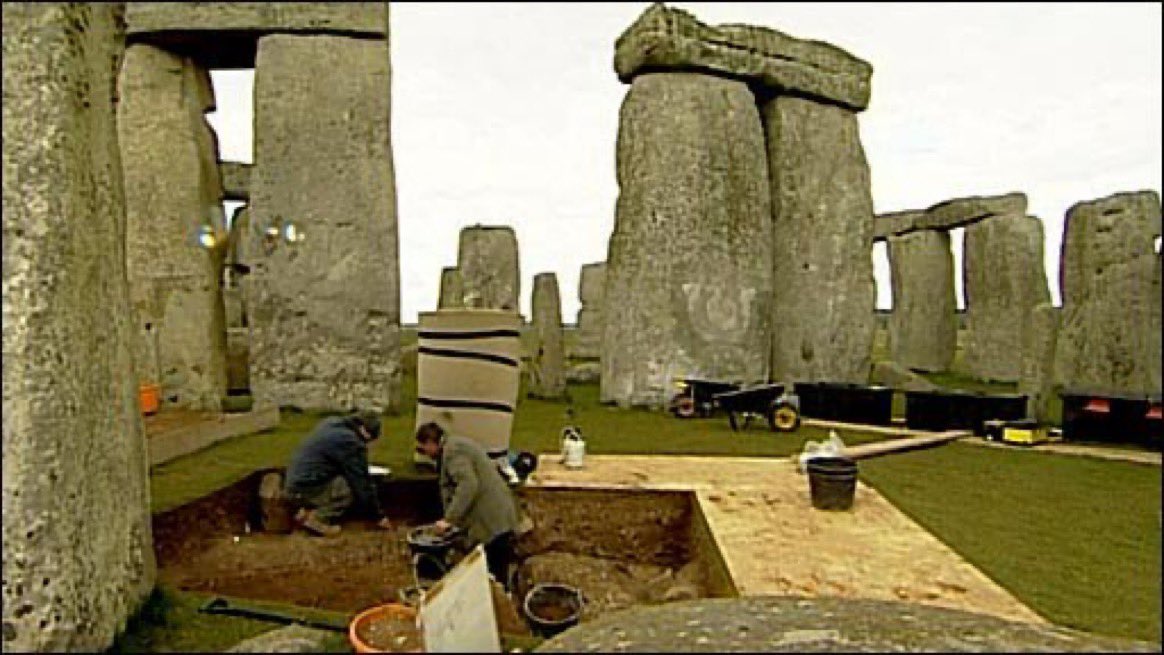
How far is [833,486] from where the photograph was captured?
4.43 m

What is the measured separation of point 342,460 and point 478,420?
0.87 metres

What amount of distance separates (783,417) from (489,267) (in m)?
5.48

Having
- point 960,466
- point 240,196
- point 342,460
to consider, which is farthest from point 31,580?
point 240,196

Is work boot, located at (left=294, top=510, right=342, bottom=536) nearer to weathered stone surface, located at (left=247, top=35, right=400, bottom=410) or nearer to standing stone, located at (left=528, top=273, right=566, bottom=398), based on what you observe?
weathered stone surface, located at (left=247, top=35, right=400, bottom=410)

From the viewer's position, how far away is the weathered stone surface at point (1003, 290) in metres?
11.1

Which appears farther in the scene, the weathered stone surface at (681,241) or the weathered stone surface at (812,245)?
the weathered stone surface at (812,245)

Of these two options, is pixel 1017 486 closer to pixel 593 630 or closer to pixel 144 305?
pixel 593 630

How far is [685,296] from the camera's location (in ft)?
27.6

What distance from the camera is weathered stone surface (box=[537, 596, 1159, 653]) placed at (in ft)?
6.66

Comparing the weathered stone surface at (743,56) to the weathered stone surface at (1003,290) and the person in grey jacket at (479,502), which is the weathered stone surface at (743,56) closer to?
the weathered stone surface at (1003,290)

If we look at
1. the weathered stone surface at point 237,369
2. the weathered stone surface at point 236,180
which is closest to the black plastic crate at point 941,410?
the weathered stone surface at point 237,369

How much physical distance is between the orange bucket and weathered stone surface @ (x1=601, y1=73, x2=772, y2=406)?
6.07 meters

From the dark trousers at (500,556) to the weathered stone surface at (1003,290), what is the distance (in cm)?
842

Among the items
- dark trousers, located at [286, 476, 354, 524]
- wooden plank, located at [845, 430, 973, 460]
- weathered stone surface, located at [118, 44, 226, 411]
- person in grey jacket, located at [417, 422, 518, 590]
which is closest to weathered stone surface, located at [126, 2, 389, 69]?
weathered stone surface, located at [118, 44, 226, 411]
